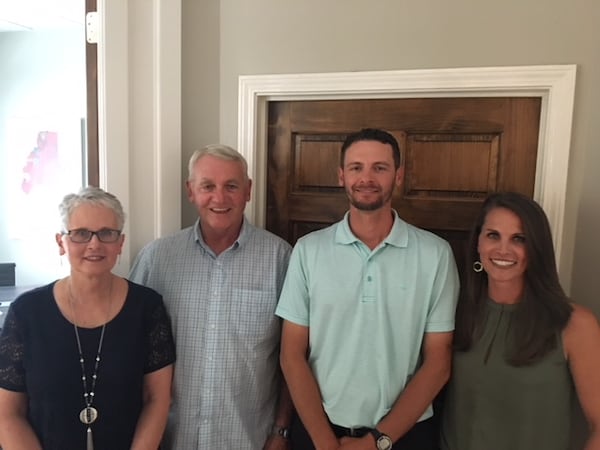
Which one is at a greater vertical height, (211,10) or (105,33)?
(211,10)

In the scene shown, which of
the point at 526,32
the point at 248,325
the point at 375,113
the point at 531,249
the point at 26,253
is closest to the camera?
the point at 531,249

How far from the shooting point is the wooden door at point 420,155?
1.85 metres

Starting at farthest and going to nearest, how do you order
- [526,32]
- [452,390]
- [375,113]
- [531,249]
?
[375,113], [526,32], [452,390], [531,249]

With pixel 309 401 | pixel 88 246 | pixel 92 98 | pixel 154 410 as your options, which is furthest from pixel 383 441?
pixel 92 98

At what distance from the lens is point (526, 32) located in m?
1.69

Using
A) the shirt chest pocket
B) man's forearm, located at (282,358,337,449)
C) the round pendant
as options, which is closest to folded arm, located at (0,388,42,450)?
the round pendant

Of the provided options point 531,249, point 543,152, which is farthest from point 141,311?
point 543,152

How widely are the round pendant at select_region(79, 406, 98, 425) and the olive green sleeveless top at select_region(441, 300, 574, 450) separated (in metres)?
1.07

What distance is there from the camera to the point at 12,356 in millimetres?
1343

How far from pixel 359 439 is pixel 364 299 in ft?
1.37

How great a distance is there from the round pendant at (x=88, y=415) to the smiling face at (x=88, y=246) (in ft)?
1.28

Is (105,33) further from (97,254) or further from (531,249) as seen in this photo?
(531,249)

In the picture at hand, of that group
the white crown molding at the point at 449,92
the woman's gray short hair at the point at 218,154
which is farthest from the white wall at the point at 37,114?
the woman's gray short hair at the point at 218,154

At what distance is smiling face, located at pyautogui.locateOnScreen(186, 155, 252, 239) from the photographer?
1614 millimetres
